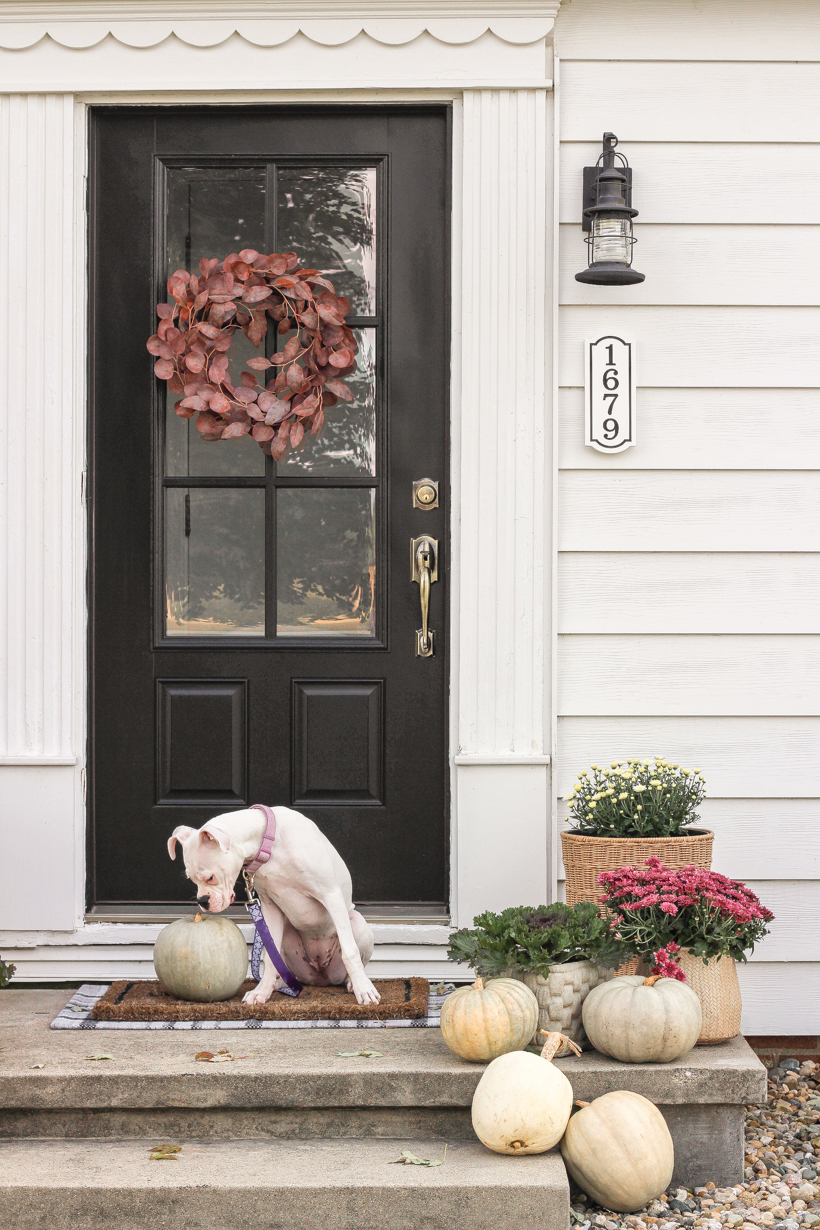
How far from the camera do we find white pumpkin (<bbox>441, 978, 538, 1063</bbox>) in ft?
8.55

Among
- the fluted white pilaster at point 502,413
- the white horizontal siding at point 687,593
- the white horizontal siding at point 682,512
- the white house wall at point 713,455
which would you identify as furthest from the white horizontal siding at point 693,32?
the white horizontal siding at point 687,593

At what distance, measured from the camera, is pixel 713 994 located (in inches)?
110

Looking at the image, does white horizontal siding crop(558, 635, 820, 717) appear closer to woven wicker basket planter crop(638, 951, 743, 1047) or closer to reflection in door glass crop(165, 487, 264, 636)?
woven wicker basket planter crop(638, 951, 743, 1047)

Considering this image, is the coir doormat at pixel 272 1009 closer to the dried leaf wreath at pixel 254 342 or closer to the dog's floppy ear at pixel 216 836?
the dog's floppy ear at pixel 216 836

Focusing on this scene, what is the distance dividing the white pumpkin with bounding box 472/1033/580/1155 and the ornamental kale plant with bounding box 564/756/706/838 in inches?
31.5

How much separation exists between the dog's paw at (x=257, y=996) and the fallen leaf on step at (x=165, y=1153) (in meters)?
0.47

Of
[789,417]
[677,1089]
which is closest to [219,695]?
[677,1089]

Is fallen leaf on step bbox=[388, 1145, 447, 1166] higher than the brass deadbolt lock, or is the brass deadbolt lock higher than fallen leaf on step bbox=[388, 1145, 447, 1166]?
the brass deadbolt lock

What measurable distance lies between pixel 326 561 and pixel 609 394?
3.34 feet

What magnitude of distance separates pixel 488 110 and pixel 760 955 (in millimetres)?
2725

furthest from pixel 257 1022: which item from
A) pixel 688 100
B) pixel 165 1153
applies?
pixel 688 100

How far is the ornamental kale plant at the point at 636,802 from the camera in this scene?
312 centimetres

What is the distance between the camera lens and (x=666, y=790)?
318 cm

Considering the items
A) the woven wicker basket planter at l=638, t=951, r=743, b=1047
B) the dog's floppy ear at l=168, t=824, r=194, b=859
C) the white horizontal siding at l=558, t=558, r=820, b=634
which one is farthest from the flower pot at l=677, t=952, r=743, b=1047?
the dog's floppy ear at l=168, t=824, r=194, b=859
